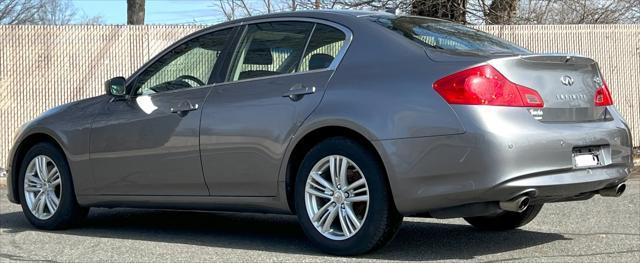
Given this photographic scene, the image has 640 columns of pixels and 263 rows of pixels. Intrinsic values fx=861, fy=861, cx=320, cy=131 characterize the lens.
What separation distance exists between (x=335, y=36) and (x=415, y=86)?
0.88 m

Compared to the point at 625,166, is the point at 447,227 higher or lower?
lower

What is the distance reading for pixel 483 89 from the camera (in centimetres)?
500

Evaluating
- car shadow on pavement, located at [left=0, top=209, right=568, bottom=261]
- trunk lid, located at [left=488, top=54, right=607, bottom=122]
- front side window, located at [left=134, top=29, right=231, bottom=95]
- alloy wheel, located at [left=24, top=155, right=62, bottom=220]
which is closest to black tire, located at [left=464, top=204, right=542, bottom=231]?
car shadow on pavement, located at [left=0, top=209, right=568, bottom=261]

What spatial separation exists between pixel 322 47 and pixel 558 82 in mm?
1565

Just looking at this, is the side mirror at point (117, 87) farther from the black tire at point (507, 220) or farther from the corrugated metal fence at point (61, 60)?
the corrugated metal fence at point (61, 60)

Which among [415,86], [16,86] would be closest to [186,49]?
[415,86]

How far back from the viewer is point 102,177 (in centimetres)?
683

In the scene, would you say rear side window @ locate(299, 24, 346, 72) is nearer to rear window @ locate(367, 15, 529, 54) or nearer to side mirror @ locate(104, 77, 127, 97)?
rear window @ locate(367, 15, 529, 54)

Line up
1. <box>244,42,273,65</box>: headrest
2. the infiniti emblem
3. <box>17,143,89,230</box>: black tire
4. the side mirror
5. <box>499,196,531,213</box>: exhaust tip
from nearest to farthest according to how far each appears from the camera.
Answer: <box>499,196,531,213</box>: exhaust tip → the infiniti emblem → <box>244,42,273,65</box>: headrest → the side mirror → <box>17,143,89,230</box>: black tire

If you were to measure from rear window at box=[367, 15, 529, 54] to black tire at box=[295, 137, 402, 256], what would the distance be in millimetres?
831

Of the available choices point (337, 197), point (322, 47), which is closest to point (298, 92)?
point (322, 47)

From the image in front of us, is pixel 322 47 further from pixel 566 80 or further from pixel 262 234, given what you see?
pixel 262 234

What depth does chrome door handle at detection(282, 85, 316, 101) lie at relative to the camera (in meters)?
5.61

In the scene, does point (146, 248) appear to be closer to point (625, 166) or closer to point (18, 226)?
point (18, 226)
